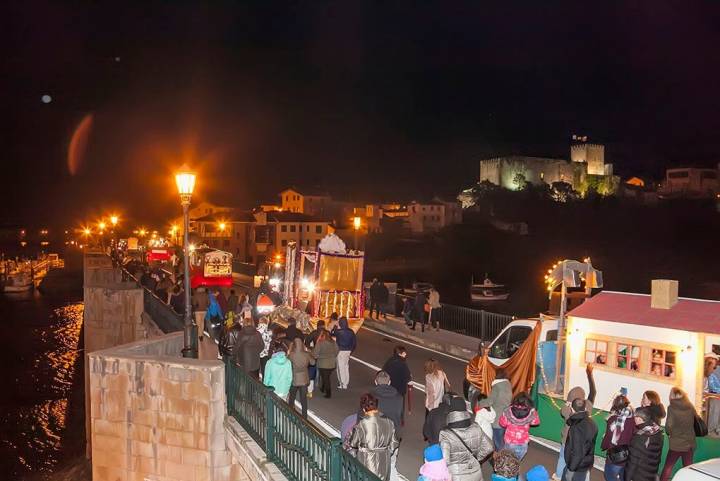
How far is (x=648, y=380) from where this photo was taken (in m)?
9.91

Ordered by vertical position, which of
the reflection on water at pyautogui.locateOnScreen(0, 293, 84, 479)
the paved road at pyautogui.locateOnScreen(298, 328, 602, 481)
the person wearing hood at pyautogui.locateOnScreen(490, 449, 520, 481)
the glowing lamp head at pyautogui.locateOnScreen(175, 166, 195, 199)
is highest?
the glowing lamp head at pyautogui.locateOnScreen(175, 166, 195, 199)

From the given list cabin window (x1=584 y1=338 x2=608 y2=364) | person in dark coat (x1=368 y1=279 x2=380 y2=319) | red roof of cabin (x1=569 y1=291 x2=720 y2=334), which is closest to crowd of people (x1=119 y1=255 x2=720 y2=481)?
cabin window (x1=584 y1=338 x2=608 y2=364)

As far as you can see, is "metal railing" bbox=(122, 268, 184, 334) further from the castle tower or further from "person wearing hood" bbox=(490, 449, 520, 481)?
the castle tower

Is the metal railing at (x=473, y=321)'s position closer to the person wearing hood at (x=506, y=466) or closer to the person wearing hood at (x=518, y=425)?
the person wearing hood at (x=518, y=425)

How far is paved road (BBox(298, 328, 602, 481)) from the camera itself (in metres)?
9.98

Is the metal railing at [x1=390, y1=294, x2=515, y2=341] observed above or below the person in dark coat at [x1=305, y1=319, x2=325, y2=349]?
below

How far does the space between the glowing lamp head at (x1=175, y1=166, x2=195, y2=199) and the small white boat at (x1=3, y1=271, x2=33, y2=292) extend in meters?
75.5

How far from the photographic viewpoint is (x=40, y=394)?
32.2 meters

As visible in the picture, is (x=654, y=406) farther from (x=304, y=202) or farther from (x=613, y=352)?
(x=304, y=202)

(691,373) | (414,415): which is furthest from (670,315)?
(414,415)

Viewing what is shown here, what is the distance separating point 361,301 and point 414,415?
8826mm

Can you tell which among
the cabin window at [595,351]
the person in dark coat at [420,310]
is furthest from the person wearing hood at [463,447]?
the person in dark coat at [420,310]

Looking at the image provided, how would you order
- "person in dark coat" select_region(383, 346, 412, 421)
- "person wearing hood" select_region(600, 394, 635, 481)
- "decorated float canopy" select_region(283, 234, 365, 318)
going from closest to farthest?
1. "person wearing hood" select_region(600, 394, 635, 481)
2. "person in dark coat" select_region(383, 346, 412, 421)
3. "decorated float canopy" select_region(283, 234, 365, 318)

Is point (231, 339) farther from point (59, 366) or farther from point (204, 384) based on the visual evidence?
point (59, 366)
